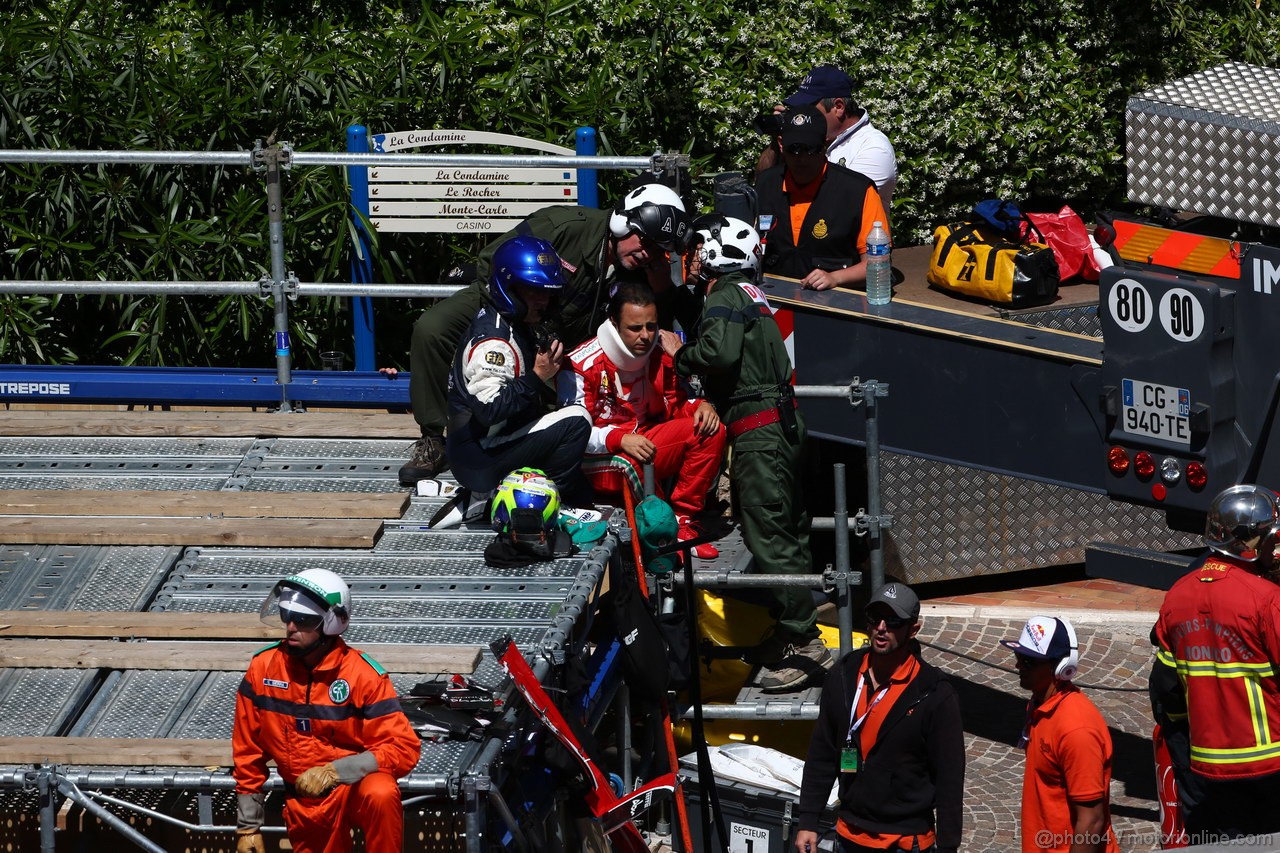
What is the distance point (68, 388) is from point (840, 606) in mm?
4345

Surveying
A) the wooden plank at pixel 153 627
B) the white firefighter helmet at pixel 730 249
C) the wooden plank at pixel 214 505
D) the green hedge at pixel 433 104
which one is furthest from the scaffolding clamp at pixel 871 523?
the green hedge at pixel 433 104

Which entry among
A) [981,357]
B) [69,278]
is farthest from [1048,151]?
[69,278]

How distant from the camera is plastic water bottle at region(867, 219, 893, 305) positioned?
8.82 meters

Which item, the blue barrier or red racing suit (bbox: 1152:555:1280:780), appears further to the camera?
the blue barrier

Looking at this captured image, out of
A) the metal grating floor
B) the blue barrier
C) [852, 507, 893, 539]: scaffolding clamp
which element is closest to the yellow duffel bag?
[852, 507, 893, 539]: scaffolding clamp

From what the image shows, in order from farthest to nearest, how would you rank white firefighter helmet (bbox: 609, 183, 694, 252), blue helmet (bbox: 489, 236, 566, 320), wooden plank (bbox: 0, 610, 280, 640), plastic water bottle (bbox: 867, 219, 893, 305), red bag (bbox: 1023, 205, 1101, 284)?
1. red bag (bbox: 1023, 205, 1101, 284)
2. plastic water bottle (bbox: 867, 219, 893, 305)
3. white firefighter helmet (bbox: 609, 183, 694, 252)
4. blue helmet (bbox: 489, 236, 566, 320)
5. wooden plank (bbox: 0, 610, 280, 640)

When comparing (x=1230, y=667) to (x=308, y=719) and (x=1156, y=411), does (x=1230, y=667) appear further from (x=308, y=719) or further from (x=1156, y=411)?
(x=308, y=719)

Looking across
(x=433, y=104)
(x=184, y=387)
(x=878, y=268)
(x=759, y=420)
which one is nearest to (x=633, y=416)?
(x=759, y=420)

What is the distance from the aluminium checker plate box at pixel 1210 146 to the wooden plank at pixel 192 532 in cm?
372

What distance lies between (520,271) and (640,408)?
3.46 ft

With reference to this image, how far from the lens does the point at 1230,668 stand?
6.64m

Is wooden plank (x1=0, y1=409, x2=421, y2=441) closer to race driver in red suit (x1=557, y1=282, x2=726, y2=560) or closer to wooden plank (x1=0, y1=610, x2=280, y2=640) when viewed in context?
race driver in red suit (x1=557, y1=282, x2=726, y2=560)

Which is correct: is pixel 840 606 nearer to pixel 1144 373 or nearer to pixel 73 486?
pixel 1144 373

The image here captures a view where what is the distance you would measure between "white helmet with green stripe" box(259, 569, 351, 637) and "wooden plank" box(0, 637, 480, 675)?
895 millimetres
